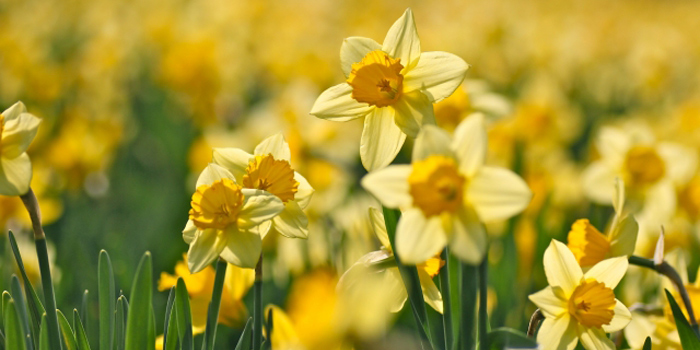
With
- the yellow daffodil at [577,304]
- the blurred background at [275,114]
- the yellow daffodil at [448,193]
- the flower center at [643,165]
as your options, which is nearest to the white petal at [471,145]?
the yellow daffodil at [448,193]

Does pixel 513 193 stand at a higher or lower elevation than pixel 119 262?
higher

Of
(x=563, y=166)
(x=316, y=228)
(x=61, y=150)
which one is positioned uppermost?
(x=61, y=150)

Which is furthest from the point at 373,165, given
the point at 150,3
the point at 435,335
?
the point at 150,3

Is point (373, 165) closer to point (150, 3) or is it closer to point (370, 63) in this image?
point (370, 63)

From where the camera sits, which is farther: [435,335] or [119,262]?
[119,262]

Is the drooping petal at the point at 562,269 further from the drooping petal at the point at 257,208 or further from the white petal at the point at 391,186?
the drooping petal at the point at 257,208

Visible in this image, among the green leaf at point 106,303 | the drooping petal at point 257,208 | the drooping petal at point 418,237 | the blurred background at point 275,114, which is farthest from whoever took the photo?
the blurred background at point 275,114

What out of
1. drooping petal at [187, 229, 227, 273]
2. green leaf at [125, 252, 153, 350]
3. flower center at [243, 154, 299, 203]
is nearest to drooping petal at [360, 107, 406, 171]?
flower center at [243, 154, 299, 203]
